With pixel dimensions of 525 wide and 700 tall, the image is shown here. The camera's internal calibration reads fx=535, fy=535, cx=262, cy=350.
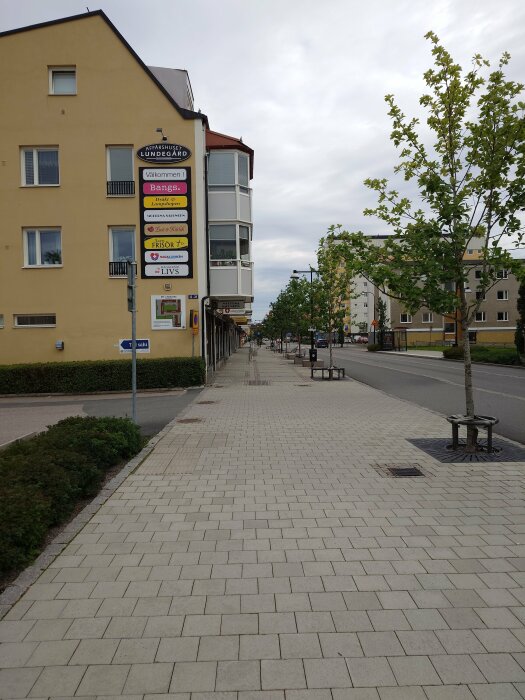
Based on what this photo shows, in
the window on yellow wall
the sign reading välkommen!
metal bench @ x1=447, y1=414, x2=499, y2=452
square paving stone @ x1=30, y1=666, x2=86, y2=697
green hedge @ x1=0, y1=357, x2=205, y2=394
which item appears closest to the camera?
square paving stone @ x1=30, y1=666, x2=86, y2=697

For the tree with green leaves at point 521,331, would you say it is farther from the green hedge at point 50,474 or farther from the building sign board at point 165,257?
the green hedge at point 50,474

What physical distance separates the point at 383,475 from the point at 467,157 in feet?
16.2

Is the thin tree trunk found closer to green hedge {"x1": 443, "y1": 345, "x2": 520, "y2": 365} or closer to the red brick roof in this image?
the red brick roof

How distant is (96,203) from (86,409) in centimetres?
893

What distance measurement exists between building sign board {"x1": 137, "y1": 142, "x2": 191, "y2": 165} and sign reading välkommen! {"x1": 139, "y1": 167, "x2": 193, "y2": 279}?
0.35 metres

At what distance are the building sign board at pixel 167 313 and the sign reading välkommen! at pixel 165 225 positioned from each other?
92 centimetres

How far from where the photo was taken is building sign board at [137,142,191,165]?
A: 19531mm

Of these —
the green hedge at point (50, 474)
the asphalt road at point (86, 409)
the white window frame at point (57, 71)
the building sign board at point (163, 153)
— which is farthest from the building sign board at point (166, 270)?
the green hedge at point (50, 474)

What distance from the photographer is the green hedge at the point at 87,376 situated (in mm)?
17938

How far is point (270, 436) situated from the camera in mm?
9484

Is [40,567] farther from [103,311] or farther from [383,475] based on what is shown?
→ [103,311]

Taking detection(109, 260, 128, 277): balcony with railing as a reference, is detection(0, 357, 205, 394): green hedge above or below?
below

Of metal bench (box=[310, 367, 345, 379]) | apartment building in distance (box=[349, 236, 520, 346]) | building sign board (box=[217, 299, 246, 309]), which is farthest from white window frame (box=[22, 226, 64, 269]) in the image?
apartment building in distance (box=[349, 236, 520, 346])

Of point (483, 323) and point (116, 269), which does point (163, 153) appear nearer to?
point (116, 269)
